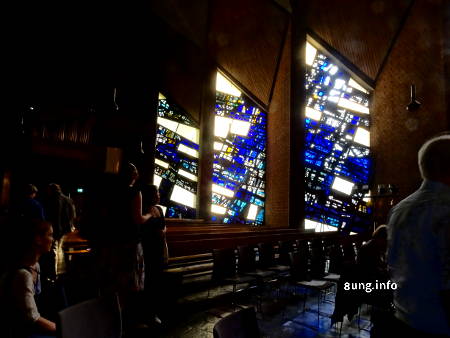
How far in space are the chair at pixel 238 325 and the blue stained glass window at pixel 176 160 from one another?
28.2ft

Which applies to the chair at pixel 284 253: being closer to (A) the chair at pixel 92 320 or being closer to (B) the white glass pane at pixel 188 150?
(A) the chair at pixel 92 320

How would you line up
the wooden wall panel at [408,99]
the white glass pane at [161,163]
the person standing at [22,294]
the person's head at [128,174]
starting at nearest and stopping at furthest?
the person standing at [22,294] → the person's head at [128,174] → the wooden wall panel at [408,99] → the white glass pane at [161,163]

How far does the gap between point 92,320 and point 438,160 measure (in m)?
1.63

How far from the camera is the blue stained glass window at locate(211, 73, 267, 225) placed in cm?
1043

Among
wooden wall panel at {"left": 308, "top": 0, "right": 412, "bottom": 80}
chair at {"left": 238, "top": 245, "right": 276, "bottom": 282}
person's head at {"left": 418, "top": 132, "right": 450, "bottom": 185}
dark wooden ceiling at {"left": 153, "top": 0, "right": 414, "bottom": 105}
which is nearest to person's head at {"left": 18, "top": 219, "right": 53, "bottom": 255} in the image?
person's head at {"left": 418, "top": 132, "right": 450, "bottom": 185}

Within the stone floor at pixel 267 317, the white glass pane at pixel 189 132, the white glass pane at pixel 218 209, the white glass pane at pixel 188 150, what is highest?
the white glass pane at pixel 189 132

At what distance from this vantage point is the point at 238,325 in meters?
1.50

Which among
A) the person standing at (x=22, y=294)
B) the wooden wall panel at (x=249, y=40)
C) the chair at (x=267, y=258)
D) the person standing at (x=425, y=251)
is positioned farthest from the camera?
the wooden wall panel at (x=249, y=40)

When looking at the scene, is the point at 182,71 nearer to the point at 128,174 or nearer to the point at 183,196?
the point at 183,196

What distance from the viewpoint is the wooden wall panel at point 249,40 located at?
31.4 ft

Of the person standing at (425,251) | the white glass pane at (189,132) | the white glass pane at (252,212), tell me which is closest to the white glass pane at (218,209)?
the white glass pane at (252,212)

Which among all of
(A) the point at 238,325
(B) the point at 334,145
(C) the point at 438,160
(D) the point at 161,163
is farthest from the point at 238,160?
(C) the point at 438,160

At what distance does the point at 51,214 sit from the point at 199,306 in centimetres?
291

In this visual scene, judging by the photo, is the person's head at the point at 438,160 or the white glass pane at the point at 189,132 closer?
the person's head at the point at 438,160
